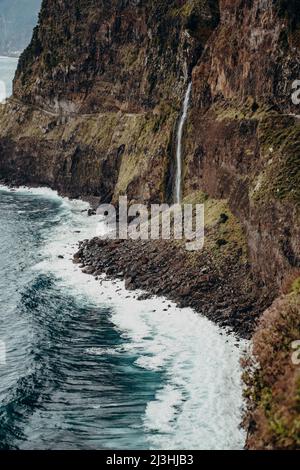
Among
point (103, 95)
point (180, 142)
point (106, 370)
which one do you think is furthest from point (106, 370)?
point (103, 95)

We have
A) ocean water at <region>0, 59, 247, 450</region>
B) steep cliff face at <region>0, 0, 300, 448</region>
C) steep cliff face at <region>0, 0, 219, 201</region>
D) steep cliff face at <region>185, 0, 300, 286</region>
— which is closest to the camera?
ocean water at <region>0, 59, 247, 450</region>

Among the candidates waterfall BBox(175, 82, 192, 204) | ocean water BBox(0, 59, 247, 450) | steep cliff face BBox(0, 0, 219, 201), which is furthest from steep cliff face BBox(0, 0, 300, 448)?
ocean water BBox(0, 59, 247, 450)

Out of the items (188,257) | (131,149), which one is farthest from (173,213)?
(131,149)

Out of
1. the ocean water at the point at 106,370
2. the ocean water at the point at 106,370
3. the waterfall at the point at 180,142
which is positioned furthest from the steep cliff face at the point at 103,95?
the ocean water at the point at 106,370

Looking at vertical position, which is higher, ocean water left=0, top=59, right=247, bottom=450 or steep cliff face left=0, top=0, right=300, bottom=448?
steep cliff face left=0, top=0, right=300, bottom=448

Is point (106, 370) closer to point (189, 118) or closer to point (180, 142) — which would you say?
point (180, 142)

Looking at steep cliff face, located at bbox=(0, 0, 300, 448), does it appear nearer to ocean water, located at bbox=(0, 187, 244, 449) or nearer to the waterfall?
the waterfall

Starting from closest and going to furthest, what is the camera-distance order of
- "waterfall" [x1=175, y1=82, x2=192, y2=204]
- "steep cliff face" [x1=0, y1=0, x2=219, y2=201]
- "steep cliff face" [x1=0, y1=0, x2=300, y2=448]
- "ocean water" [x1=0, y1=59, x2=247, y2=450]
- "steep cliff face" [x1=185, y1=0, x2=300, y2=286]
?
1. "ocean water" [x1=0, y1=59, x2=247, y2=450]
2. "steep cliff face" [x1=185, y1=0, x2=300, y2=286]
3. "steep cliff face" [x1=0, y1=0, x2=300, y2=448]
4. "waterfall" [x1=175, y1=82, x2=192, y2=204]
5. "steep cliff face" [x1=0, y1=0, x2=219, y2=201]

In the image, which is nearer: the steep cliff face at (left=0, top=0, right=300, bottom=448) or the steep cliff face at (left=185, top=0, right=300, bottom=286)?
the steep cliff face at (left=185, top=0, right=300, bottom=286)

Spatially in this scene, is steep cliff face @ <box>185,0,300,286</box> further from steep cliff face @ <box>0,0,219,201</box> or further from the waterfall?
steep cliff face @ <box>0,0,219,201</box>
